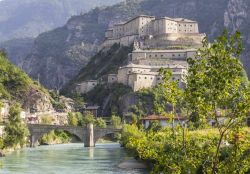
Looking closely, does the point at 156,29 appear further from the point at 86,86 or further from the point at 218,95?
the point at 218,95

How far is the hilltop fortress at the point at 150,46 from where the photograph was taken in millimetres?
128125

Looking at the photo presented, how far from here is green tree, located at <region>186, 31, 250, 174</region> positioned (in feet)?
40.9

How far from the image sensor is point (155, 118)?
8944 centimetres

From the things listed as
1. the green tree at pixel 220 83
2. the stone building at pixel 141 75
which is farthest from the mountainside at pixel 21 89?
the green tree at pixel 220 83

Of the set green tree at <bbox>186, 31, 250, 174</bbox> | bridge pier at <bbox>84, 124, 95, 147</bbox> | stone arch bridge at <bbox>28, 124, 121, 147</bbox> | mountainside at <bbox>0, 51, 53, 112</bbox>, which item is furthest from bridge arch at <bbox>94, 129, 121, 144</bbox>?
green tree at <bbox>186, 31, 250, 174</bbox>

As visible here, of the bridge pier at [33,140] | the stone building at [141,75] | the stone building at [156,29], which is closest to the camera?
the bridge pier at [33,140]

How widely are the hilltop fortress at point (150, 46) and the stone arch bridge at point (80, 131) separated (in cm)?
2871

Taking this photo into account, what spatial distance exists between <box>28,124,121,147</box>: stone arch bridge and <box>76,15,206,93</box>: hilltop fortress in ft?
94.2

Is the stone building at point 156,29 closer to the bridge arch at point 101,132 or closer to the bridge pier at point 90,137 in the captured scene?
the bridge arch at point 101,132

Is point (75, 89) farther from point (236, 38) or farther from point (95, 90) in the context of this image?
point (236, 38)

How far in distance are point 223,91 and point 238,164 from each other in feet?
7.04

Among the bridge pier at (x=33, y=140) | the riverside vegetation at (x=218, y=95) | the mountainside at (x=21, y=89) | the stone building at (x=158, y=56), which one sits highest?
the stone building at (x=158, y=56)

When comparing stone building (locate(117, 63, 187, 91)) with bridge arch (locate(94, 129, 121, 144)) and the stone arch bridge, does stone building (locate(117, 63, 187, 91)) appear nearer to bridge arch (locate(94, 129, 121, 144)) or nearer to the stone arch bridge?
bridge arch (locate(94, 129, 121, 144))

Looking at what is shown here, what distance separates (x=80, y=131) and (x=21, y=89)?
1148 inches
